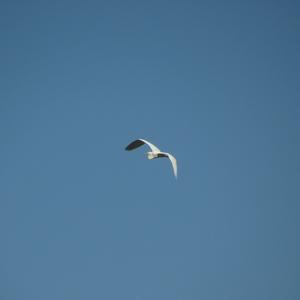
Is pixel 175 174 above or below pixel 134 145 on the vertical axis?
below

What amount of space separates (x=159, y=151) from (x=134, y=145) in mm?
1947

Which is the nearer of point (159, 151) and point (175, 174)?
point (175, 174)

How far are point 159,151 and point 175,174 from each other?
678cm

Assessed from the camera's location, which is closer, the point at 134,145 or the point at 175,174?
the point at 175,174

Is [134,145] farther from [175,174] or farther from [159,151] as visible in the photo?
[175,174]

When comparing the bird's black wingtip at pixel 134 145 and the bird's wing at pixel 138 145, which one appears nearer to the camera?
the bird's wing at pixel 138 145

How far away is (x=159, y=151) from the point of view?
6238cm

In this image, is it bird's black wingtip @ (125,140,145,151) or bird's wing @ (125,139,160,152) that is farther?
bird's black wingtip @ (125,140,145,151)

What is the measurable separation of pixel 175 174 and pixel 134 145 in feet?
25.1

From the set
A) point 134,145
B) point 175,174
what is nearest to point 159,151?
point 134,145

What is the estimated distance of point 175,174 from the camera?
55.8m

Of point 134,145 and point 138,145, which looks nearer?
point 134,145

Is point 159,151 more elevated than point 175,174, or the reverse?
point 159,151
